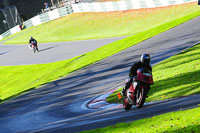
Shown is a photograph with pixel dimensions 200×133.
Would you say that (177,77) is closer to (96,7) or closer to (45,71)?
(45,71)

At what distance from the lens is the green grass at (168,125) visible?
775cm

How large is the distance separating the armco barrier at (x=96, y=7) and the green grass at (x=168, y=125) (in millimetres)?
37544

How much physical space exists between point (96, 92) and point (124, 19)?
31.9 m

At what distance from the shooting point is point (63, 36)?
53000 millimetres

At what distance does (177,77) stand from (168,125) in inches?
277

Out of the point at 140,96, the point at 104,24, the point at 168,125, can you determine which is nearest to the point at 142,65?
the point at 140,96

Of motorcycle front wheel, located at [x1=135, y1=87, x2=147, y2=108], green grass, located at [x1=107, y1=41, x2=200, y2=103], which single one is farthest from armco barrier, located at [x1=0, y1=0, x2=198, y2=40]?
motorcycle front wheel, located at [x1=135, y1=87, x2=147, y2=108]

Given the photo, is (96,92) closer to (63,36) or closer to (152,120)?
(152,120)

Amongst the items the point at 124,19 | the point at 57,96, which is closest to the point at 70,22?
the point at 124,19

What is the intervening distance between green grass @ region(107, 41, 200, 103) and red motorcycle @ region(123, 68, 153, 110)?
4.64 feet

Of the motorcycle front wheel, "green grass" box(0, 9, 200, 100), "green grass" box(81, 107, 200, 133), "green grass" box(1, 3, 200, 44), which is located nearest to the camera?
"green grass" box(81, 107, 200, 133)

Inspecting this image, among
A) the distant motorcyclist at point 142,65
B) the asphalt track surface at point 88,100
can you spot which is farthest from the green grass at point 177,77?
the distant motorcyclist at point 142,65

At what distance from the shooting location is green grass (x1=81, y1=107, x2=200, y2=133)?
25.4 feet

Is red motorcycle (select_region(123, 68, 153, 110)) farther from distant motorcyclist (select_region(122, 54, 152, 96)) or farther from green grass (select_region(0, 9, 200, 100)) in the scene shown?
green grass (select_region(0, 9, 200, 100))
